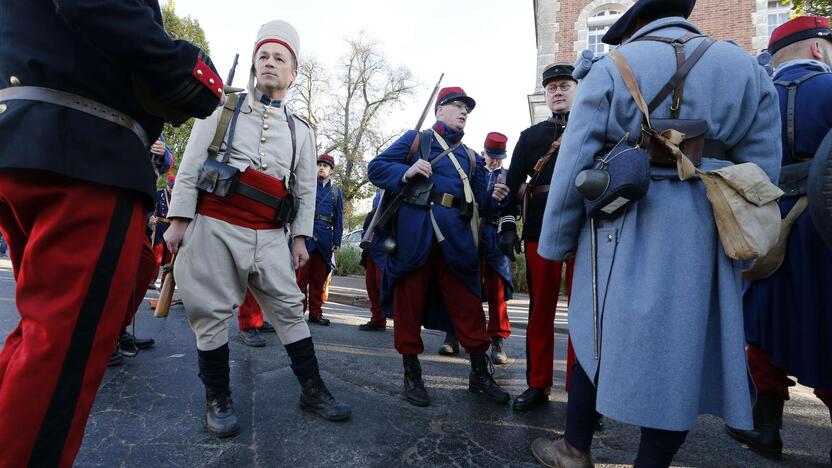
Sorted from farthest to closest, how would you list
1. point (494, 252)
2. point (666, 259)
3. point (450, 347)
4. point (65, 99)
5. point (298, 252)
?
point (450, 347) → point (494, 252) → point (298, 252) → point (666, 259) → point (65, 99)

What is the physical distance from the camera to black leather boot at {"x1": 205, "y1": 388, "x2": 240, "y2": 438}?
2.16 meters

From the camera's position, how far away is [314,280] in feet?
18.2

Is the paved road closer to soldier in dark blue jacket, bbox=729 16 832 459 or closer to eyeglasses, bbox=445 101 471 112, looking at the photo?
soldier in dark blue jacket, bbox=729 16 832 459

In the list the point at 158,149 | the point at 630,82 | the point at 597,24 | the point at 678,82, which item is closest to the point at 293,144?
the point at 158,149

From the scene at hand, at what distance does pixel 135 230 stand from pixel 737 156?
215cm

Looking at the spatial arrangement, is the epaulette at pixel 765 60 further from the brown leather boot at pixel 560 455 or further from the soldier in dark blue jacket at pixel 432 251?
the brown leather boot at pixel 560 455

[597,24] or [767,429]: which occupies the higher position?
[597,24]

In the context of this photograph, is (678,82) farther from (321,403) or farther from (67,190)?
(321,403)

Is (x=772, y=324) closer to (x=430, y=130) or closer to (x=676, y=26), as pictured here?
(x=676, y=26)

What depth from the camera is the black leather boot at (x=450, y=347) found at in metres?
4.15

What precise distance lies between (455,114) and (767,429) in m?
2.51

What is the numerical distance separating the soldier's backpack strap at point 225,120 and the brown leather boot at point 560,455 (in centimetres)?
209

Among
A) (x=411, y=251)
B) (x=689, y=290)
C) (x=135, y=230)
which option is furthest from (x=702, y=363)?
(x=135, y=230)

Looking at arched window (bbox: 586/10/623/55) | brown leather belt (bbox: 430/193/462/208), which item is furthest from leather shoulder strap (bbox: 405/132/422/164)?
arched window (bbox: 586/10/623/55)
